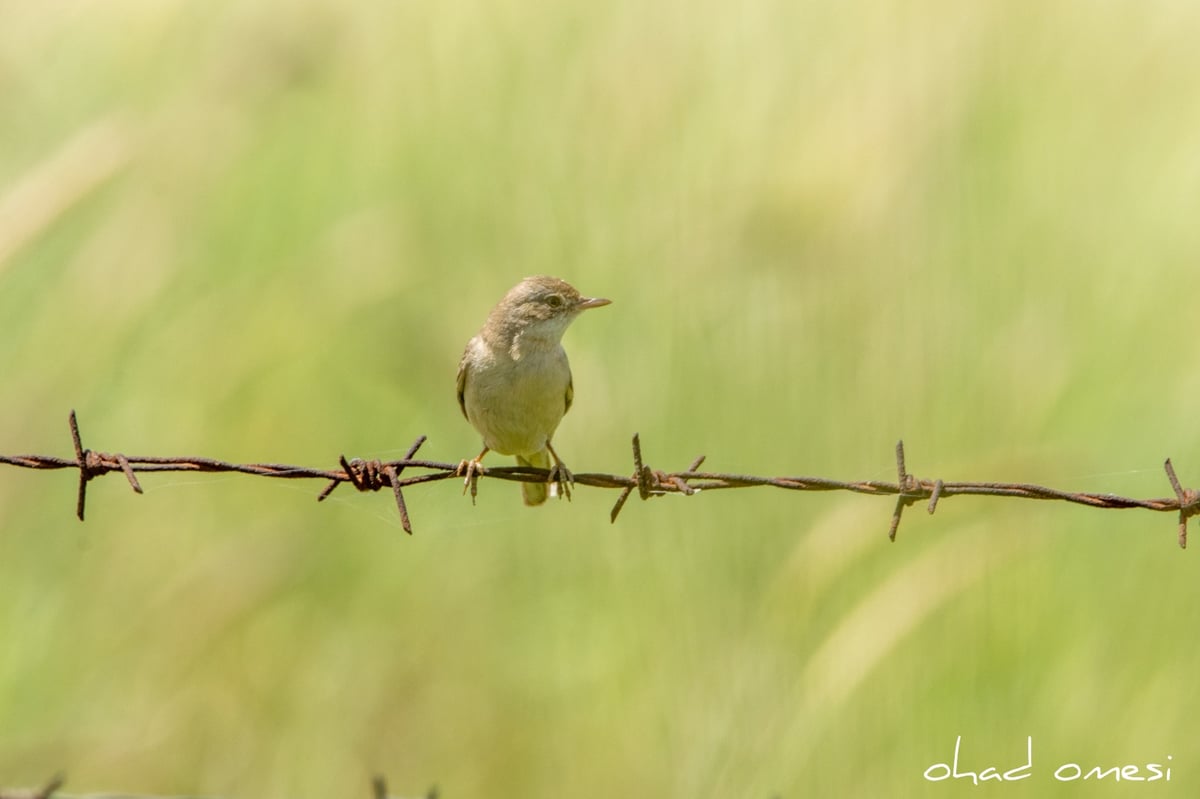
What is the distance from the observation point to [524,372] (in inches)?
192

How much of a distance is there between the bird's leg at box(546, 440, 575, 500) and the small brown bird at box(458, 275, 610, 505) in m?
0.02

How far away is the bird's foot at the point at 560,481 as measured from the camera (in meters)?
4.00

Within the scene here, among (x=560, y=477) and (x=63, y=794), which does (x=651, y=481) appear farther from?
(x=63, y=794)

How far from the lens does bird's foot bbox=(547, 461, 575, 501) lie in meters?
4.00

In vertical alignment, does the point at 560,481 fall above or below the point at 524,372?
below

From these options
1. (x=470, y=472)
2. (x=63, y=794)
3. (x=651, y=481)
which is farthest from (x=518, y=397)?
(x=63, y=794)

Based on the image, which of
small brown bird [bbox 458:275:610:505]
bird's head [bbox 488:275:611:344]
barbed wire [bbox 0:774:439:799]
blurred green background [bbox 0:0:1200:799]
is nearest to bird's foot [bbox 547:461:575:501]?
small brown bird [bbox 458:275:610:505]

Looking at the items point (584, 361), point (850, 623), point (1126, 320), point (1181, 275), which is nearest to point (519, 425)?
point (584, 361)

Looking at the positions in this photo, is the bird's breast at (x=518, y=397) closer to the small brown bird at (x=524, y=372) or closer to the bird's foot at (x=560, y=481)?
the small brown bird at (x=524, y=372)

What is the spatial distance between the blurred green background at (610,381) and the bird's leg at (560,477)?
29cm

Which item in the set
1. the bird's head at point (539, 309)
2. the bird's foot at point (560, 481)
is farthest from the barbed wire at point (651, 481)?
the bird's head at point (539, 309)

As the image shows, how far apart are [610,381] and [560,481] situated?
96 centimetres

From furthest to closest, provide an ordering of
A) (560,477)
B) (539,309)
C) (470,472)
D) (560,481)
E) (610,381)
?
(610,381), (539,309), (560,481), (560,477), (470,472)

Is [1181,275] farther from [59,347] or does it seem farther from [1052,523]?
[59,347]
